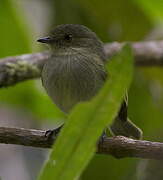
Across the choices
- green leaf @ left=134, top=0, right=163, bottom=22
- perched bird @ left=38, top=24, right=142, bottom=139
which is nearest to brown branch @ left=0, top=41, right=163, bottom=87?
perched bird @ left=38, top=24, right=142, bottom=139

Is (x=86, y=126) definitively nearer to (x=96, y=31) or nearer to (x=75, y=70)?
(x=75, y=70)

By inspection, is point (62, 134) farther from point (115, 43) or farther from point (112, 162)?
point (115, 43)

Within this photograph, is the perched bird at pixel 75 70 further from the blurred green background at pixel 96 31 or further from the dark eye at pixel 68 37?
the blurred green background at pixel 96 31

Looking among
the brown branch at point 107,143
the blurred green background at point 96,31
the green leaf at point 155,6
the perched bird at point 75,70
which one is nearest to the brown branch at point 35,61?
the blurred green background at point 96,31

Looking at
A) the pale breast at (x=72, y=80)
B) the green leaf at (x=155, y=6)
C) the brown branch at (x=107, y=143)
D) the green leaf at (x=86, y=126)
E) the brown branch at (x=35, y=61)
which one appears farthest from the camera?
the brown branch at (x=35, y=61)

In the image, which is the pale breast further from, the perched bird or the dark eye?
the dark eye

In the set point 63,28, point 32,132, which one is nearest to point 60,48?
point 63,28

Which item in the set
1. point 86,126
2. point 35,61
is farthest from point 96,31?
point 86,126
